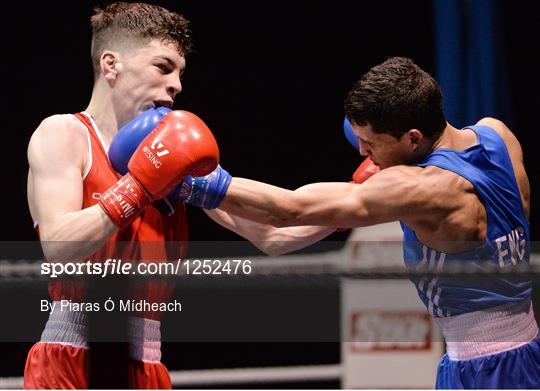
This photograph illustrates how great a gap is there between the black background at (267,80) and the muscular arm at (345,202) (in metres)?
2.22

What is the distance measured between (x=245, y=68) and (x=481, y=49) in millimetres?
1126

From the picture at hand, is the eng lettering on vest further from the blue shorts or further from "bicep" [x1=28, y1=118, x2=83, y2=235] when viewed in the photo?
"bicep" [x1=28, y1=118, x2=83, y2=235]

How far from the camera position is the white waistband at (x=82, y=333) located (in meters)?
1.99

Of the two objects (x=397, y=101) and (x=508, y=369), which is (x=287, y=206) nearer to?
(x=397, y=101)

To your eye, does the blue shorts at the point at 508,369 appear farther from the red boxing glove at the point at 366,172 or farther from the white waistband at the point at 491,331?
the red boxing glove at the point at 366,172

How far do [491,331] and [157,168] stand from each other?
0.77 metres

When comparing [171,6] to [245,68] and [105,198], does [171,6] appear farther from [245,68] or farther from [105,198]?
[105,198]

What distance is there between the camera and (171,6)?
13.4ft

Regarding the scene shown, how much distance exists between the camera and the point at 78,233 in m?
1.87

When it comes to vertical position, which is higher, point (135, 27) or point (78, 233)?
point (135, 27)

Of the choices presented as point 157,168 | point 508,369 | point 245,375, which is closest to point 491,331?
point 508,369

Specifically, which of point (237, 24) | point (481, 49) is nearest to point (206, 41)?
point (237, 24)

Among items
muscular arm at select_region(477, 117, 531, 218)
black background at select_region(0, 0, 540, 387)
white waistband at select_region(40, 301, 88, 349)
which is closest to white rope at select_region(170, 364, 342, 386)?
black background at select_region(0, 0, 540, 387)

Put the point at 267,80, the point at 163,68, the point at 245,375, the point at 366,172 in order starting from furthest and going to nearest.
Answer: the point at 267,80 → the point at 245,375 → the point at 366,172 → the point at 163,68
